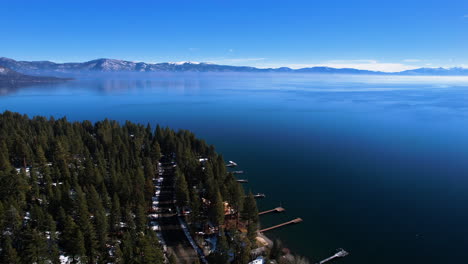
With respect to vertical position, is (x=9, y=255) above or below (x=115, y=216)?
above

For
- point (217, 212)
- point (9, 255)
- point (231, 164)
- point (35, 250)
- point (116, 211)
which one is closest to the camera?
point (9, 255)

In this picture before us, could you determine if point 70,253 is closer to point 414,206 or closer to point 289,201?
point 289,201

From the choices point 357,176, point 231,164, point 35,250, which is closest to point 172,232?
point 35,250

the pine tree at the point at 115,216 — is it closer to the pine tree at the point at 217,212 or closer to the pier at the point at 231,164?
the pine tree at the point at 217,212

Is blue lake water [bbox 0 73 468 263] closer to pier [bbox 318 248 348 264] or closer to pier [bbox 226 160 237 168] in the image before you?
pier [bbox 318 248 348 264]

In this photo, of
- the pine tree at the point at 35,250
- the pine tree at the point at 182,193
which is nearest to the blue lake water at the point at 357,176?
the pine tree at the point at 182,193

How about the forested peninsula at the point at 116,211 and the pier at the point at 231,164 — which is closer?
the forested peninsula at the point at 116,211

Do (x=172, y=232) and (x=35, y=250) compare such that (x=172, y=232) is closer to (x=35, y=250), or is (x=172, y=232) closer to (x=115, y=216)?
(x=115, y=216)

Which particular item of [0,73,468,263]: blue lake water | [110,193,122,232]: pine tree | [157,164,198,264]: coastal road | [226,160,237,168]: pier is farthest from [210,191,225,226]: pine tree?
[226,160,237,168]: pier
